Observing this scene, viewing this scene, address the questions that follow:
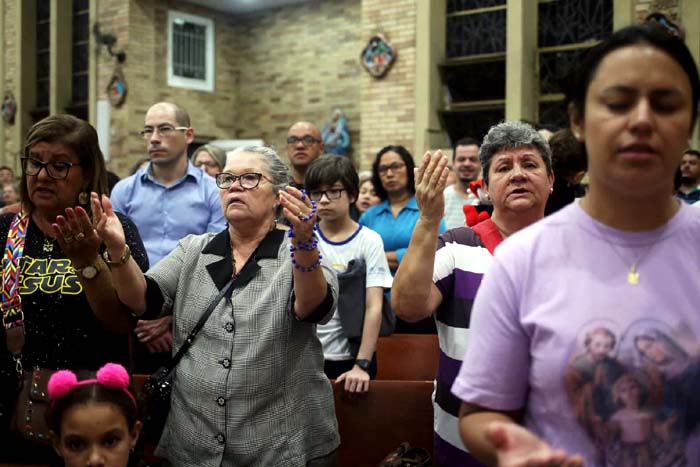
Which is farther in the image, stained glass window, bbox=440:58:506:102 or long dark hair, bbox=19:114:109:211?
stained glass window, bbox=440:58:506:102

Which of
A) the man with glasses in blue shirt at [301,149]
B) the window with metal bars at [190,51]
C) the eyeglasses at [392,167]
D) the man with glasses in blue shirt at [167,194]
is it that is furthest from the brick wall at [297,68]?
the man with glasses in blue shirt at [167,194]

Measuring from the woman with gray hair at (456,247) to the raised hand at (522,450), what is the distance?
3.00 feet

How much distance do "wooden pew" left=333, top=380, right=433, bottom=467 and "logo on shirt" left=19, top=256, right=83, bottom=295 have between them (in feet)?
4.03

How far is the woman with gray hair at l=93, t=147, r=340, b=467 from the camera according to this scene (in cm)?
232

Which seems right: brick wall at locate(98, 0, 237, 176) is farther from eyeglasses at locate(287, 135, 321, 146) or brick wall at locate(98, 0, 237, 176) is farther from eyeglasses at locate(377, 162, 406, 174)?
eyeglasses at locate(377, 162, 406, 174)

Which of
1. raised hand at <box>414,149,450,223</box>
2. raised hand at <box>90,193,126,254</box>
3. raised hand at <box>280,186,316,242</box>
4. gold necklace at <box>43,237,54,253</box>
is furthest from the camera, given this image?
gold necklace at <box>43,237,54,253</box>

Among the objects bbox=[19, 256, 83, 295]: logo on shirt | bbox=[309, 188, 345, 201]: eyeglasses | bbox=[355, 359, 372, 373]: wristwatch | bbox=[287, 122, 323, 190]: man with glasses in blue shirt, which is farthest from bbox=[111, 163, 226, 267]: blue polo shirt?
bbox=[19, 256, 83, 295]: logo on shirt

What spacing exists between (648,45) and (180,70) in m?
12.7

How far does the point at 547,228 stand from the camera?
4.28 feet

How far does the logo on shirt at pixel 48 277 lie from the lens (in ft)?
8.13

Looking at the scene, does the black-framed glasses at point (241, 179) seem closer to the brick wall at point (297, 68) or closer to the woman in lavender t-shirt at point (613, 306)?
the woman in lavender t-shirt at point (613, 306)

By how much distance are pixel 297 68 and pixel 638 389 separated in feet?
41.0

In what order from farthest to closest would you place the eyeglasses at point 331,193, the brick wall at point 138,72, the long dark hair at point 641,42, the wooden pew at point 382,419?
the brick wall at point 138,72, the eyeglasses at point 331,193, the wooden pew at point 382,419, the long dark hair at point 641,42

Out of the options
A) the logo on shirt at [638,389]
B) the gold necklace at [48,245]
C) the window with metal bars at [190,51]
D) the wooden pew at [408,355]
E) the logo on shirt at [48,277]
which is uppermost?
the window with metal bars at [190,51]
